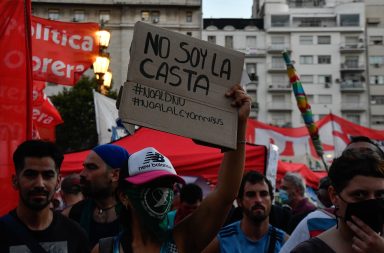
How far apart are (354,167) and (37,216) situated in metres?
1.76

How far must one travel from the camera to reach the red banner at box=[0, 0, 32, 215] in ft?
14.8

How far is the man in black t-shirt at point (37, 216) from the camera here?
3.37 metres

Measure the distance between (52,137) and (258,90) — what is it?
55.6 meters

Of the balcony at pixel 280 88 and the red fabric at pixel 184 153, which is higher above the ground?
the red fabric at pixel 184 153

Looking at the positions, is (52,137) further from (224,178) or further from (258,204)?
(224,178)

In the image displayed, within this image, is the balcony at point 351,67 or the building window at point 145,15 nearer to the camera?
the building window at point 145,15

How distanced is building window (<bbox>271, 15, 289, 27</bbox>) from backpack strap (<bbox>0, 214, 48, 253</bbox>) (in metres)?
66.8

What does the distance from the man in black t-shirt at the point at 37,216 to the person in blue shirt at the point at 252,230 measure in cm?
135

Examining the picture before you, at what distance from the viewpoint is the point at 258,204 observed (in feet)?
16.0

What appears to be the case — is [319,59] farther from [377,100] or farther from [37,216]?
[37,216]

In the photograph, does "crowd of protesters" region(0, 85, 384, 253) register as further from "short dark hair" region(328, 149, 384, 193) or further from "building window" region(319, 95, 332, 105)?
"building window" region(319, 95, 332, 105)

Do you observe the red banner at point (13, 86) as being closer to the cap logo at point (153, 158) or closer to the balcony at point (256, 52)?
the cap logo at point (153, 158)

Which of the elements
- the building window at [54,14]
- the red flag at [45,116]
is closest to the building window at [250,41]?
the building window at [54,14]

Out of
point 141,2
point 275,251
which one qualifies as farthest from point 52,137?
point 141,2
